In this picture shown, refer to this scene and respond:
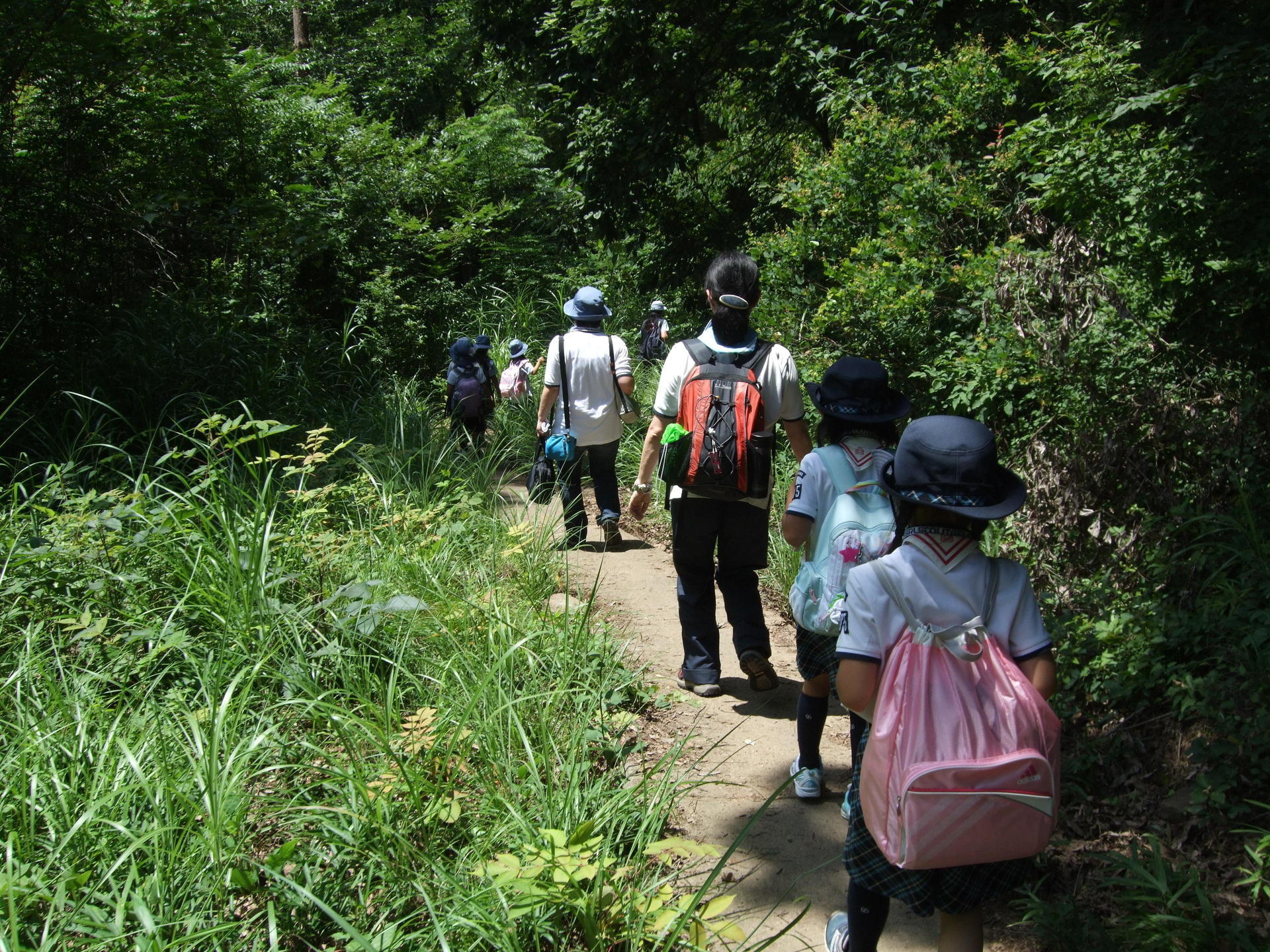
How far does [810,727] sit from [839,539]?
80 centimetres

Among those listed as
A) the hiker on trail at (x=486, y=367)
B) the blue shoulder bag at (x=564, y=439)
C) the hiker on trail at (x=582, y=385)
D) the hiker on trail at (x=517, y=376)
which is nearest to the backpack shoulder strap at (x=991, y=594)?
the hiker on trail at (x=582, y=385)

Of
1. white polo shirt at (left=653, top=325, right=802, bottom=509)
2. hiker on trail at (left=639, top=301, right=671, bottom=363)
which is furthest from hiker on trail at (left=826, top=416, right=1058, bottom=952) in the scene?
hiker on trail at (left=639, top=301, right=671, bottom=363)

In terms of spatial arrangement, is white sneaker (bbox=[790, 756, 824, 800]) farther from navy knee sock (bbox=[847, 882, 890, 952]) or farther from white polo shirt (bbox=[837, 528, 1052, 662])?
white polo shirt (bbox=[837, 528, 1052, 662])

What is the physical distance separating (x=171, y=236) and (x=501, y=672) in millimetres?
7606

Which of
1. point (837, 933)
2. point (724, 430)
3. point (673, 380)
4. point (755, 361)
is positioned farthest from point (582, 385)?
point (837, 933)

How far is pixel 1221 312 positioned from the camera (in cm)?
404

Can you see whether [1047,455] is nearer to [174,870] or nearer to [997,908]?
[997,908]

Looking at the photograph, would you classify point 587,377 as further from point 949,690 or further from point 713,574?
point 949,690

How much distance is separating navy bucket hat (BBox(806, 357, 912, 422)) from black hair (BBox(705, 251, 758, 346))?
3.32 ft

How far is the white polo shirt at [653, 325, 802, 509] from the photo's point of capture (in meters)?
4.42

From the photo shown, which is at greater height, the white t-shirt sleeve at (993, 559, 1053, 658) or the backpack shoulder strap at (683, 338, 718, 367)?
the backpack shoulder strap at (683, 338, 718, 367)

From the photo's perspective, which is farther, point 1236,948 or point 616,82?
point 616,82

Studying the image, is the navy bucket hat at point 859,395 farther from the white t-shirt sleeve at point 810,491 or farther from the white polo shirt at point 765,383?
the white polo shirt at point 765,383

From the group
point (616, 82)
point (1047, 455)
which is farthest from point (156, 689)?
point (616, 82)
